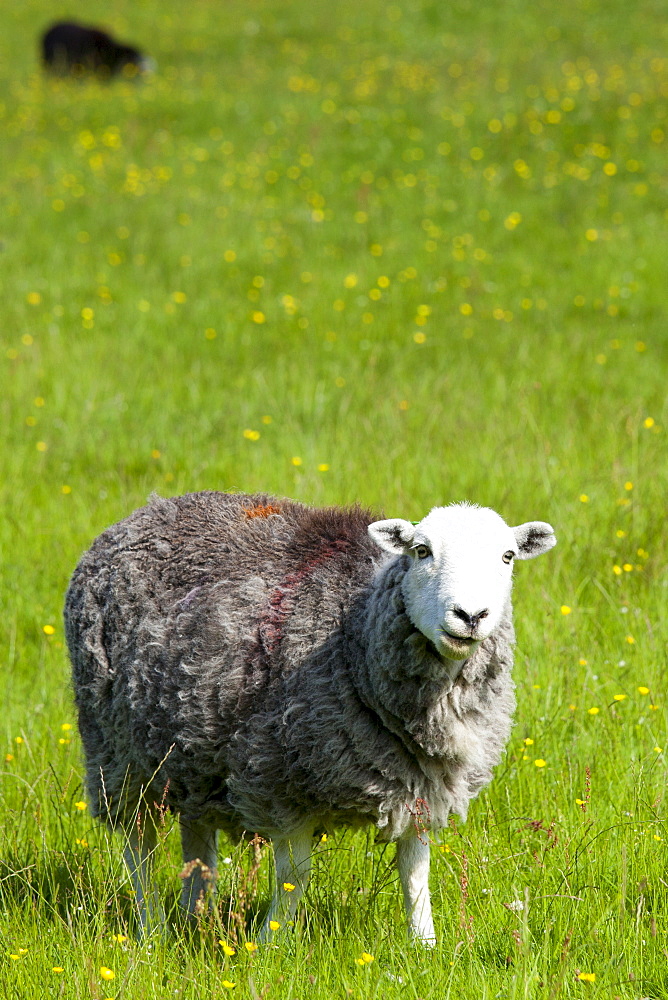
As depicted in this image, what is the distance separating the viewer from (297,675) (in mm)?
3172

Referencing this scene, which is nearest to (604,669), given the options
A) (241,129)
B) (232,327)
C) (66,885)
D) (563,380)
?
(66,885)

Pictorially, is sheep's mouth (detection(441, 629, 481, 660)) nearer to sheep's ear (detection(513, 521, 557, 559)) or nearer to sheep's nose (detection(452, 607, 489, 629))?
sheep's nose (detection(452, 607, 489, 629))

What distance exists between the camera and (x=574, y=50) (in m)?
16.2

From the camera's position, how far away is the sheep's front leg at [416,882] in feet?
10.1

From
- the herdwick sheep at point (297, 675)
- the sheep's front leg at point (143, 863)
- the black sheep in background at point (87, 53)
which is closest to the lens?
the herdwick sheep at point (297, 675)

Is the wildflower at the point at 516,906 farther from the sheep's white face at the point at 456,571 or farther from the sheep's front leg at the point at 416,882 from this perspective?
the sheep's white face at the point at 456,571

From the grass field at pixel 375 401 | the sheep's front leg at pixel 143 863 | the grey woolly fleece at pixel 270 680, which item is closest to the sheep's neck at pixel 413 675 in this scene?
the grey woolly fleece at pixel 270 680

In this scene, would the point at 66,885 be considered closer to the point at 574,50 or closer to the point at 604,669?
the point at 604,669

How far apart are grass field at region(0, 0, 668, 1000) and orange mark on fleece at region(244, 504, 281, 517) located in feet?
3.52

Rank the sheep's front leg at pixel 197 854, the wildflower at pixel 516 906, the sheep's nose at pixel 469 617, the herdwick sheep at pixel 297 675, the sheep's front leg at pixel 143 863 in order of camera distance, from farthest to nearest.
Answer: the sheep's front leg at pixel 197 854 < the sheep's front leg at pixel 143 863 < the herdwick sheep at pixel 297 675 < the wildflower at pixel 516 906 < the sheep's nose at pixel 469 617

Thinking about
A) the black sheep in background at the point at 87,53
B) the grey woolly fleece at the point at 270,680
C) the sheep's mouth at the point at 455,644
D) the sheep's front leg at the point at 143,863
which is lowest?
the sheep's front leg at the point at 143,863

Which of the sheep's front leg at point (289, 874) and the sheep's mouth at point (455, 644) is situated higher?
the sheep's mouth at point (455, 644)

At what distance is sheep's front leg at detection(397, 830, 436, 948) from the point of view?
10.1 feet

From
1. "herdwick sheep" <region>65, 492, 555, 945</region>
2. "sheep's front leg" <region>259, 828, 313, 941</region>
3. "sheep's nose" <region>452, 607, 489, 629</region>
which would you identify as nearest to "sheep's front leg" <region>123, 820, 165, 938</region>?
"herdwick sheep" <region>65, 492, 555, 945</region>
